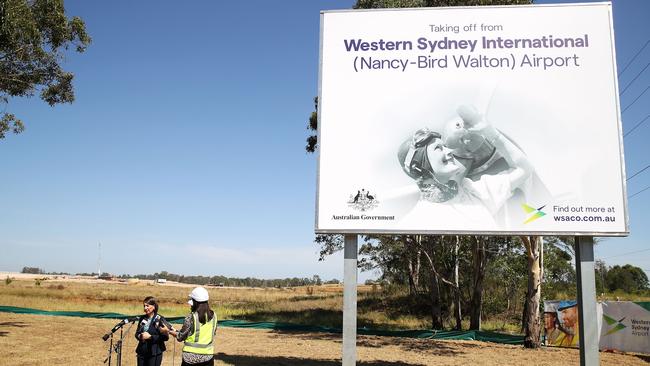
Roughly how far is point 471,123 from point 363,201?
2445mm

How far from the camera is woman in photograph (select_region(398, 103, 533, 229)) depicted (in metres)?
8.77

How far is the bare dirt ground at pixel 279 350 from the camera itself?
43.6 ft

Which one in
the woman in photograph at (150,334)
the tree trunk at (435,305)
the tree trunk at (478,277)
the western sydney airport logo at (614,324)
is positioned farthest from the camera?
the tree trunk at (435,305)

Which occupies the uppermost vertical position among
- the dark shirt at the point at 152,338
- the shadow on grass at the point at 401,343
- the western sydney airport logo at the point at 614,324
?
the dark shirt at the point at 152,338

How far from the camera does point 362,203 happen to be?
9078 mm

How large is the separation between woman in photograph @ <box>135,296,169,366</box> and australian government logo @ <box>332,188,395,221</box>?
11.2 ft

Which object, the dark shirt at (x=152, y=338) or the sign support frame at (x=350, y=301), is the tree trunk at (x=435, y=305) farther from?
the dark shirt at (x=152, y=338)

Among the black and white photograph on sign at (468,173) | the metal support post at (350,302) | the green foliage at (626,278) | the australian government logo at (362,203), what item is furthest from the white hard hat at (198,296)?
the green foliage at (626,278)

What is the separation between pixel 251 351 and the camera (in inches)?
601

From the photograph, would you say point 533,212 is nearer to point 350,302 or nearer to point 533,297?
point 350,302

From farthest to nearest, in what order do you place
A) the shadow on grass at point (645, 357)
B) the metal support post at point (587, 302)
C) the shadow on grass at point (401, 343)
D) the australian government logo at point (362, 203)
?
1. the shadow on grass at point (401, 343)
2. the shadow on grass at point (645, 357)
3. the australian government logo at point (362, 203)
4. the metal support post at point (587, 302)

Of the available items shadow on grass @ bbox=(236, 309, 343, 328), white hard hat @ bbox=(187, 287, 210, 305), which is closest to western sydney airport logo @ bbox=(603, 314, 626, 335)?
shadow on grass @ bbox=(236, 309, 343, 328)

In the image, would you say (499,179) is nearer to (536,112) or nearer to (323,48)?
(536,112)

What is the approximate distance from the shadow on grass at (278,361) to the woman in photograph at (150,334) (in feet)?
18.0
